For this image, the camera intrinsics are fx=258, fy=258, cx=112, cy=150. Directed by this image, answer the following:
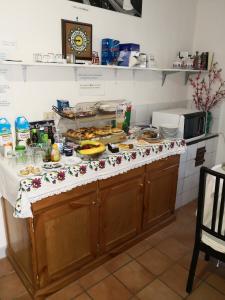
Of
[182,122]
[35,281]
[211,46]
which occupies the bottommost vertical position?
[35,281]

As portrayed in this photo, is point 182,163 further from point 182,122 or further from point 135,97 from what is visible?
point 135,97

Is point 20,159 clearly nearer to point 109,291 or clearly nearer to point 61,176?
point 61,176

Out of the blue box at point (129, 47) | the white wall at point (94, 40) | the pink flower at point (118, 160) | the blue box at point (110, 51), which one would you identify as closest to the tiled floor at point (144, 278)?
the white wall at point (94, 40)

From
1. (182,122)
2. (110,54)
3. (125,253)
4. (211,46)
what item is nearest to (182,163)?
(182,122)

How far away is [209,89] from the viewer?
3.25m

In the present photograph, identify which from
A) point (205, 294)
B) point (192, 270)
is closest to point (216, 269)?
point (205, 294)

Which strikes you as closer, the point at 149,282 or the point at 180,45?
the point at 149,282

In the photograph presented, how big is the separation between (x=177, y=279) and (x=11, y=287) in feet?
4.04

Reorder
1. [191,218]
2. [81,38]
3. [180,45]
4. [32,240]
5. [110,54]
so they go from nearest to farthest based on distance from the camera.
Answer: [32,240]
[81,38]
[110,54]
[191,218]
[180,45]

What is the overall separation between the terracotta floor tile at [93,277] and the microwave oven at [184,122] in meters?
1.44

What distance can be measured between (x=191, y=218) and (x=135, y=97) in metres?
1.43

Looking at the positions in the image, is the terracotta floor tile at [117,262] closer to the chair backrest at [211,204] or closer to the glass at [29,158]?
the chair backrest at [211,204]

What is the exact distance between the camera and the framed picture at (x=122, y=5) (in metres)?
2.22

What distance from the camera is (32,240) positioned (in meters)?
1.59
